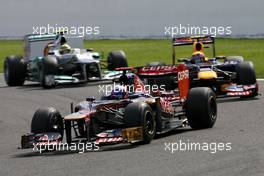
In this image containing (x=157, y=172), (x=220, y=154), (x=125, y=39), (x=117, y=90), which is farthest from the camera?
(x=125, y=39)

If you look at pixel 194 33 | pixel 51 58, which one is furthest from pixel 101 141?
pixel 194 33

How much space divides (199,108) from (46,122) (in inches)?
97.8

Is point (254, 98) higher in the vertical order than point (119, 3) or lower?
lower

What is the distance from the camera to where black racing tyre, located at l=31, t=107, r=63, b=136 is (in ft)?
40.3

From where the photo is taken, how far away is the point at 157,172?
31.1 ft

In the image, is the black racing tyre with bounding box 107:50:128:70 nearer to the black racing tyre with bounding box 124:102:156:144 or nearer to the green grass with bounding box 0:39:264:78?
the green grass with bounding box 0:39:264:78

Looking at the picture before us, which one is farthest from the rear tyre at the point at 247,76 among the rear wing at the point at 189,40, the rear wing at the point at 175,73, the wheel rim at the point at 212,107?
the wheel rim at the point at 212,107

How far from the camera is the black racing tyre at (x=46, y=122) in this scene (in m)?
12.3

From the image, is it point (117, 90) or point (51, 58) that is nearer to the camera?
point (117, 90)

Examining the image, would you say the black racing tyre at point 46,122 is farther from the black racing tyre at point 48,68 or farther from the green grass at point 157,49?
the green grass at point 157,49

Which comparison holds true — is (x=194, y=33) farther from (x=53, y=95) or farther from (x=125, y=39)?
(x=53, y=95)

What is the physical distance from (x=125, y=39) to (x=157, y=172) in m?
36.3

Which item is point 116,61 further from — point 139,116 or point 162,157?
point 162,157

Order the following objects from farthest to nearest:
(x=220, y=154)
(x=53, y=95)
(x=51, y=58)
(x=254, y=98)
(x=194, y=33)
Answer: (x=194, y=33) → (x=51, y=58) → (x=53, y=95) → (x=254, y=98) → (x=220, y=154)
